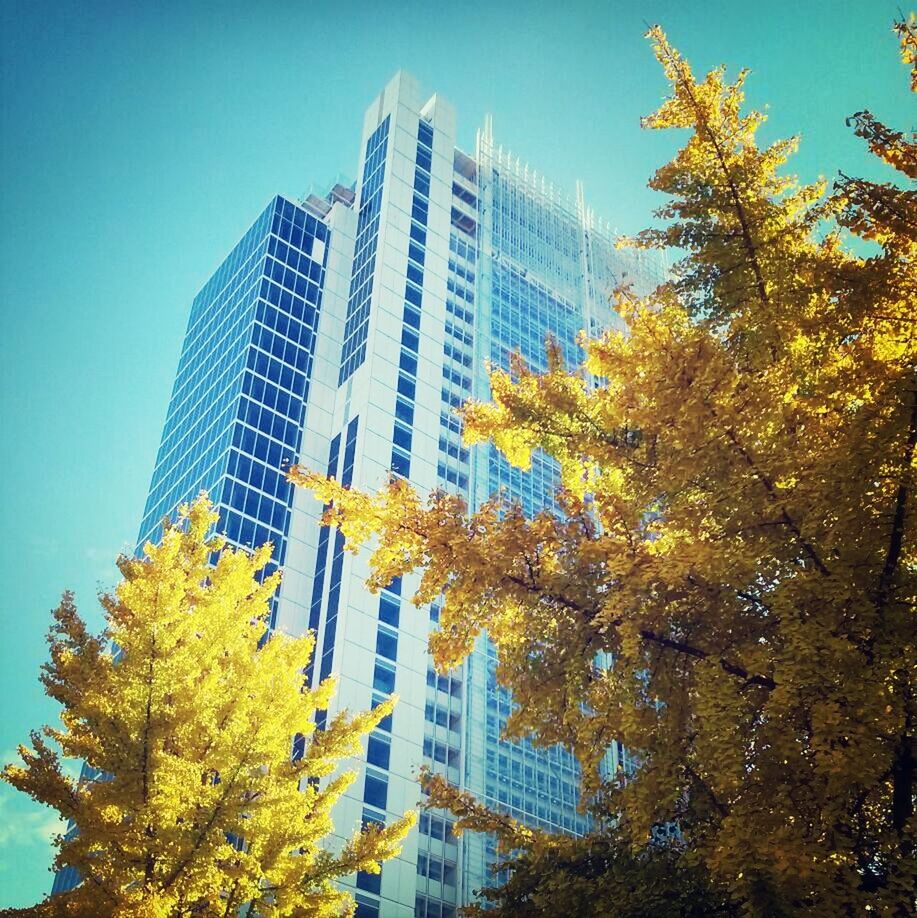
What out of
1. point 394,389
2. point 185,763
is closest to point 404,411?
point 394,389

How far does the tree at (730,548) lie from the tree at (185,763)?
1.59 m

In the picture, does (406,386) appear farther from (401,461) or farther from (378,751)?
(378,751)

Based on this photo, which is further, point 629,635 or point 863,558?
point 629,635

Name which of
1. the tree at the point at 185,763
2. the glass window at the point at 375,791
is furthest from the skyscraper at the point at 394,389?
the tree at the point at 185,763

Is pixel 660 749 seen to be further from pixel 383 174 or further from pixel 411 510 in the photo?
pixel 383 174

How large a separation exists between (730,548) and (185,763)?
477 cm

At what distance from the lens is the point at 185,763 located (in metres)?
7.55

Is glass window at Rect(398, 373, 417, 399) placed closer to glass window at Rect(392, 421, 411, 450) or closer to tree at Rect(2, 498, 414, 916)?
glass window at Rect(392, 421, 411, 450)

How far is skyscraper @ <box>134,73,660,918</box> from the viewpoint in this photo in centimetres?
3944

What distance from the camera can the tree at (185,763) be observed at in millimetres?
7203

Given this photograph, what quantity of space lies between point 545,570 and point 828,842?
253cm

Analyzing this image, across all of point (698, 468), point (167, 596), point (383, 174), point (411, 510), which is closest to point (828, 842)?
point (698, 468)

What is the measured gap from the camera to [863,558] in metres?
5.66

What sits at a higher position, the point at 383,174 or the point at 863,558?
the point at 383,174
